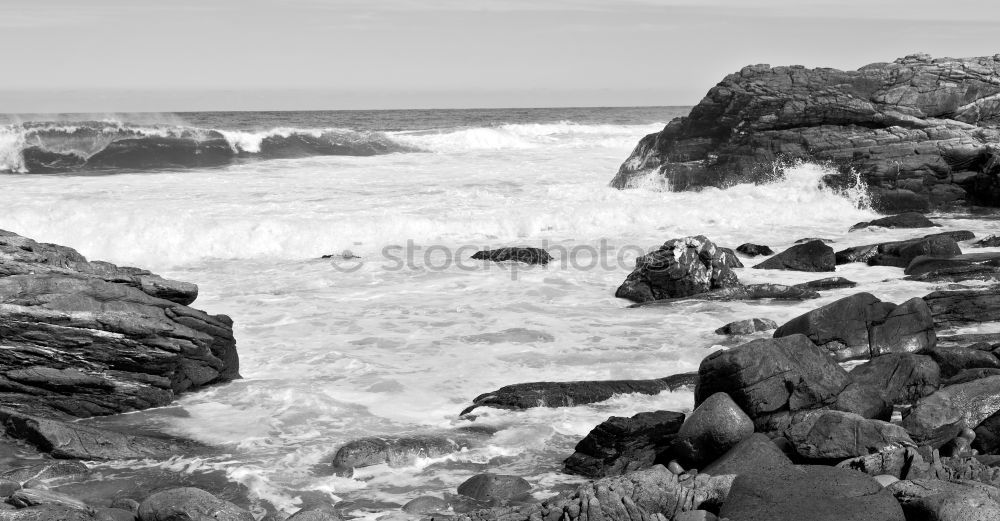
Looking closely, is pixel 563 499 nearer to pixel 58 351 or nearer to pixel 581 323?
pixel 58 351

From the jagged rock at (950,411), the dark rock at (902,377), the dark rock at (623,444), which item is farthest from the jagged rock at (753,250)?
the dark rock at (623,444)

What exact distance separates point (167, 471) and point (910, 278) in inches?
406

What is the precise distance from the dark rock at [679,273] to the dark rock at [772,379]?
16.6ft

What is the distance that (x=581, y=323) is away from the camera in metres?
11.3

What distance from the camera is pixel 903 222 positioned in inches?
699

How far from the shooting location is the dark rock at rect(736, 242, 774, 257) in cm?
1552

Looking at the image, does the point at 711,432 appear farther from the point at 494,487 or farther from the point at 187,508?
the point at 187,508

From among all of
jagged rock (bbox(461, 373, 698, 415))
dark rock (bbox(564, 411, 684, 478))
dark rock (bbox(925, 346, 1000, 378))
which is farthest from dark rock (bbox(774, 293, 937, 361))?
dark rock (bbox(564, 411, 684, 478))

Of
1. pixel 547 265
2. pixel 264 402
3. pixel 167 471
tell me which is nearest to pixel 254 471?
pixel 167 471

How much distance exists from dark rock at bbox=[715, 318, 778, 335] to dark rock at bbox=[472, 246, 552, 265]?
521cm

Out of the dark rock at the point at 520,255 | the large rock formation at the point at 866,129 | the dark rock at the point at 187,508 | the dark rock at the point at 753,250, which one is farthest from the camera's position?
the large rock formation at the point at 866,129

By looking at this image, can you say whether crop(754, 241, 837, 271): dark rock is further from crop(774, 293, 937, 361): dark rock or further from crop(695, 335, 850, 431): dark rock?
crop(695, 335, 850, 431): dark rock

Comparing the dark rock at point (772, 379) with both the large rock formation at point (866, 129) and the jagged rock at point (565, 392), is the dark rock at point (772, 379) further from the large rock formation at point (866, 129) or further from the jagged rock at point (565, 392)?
the large rock formation at point (866, 129)

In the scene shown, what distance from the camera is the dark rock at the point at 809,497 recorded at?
4828mm
